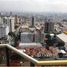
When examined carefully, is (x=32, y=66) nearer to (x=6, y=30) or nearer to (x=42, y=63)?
(x=42, y=63)

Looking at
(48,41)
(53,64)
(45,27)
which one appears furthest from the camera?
(45,27)

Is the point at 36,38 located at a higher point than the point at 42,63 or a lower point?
lower

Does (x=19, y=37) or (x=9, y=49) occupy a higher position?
(x=9, y=49)

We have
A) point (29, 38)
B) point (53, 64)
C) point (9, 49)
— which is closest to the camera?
point (53, 64)

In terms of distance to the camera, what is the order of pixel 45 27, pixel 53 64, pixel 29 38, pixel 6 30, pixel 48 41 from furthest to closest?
pixel 45 27
pixel 6 30
pixel 29 38
pixel 48 41
pixel 53 64

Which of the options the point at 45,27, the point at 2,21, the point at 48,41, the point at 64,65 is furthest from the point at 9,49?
the point at 2,21

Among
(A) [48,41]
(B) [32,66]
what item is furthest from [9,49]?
(A) [48,41]

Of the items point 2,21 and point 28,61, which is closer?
point 28,61

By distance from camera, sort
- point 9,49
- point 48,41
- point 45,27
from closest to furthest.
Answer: point 9,49, point 48,41, point 45,27

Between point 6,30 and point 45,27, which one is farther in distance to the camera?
point 45,27

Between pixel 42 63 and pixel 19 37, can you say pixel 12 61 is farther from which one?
pixel 19 37
